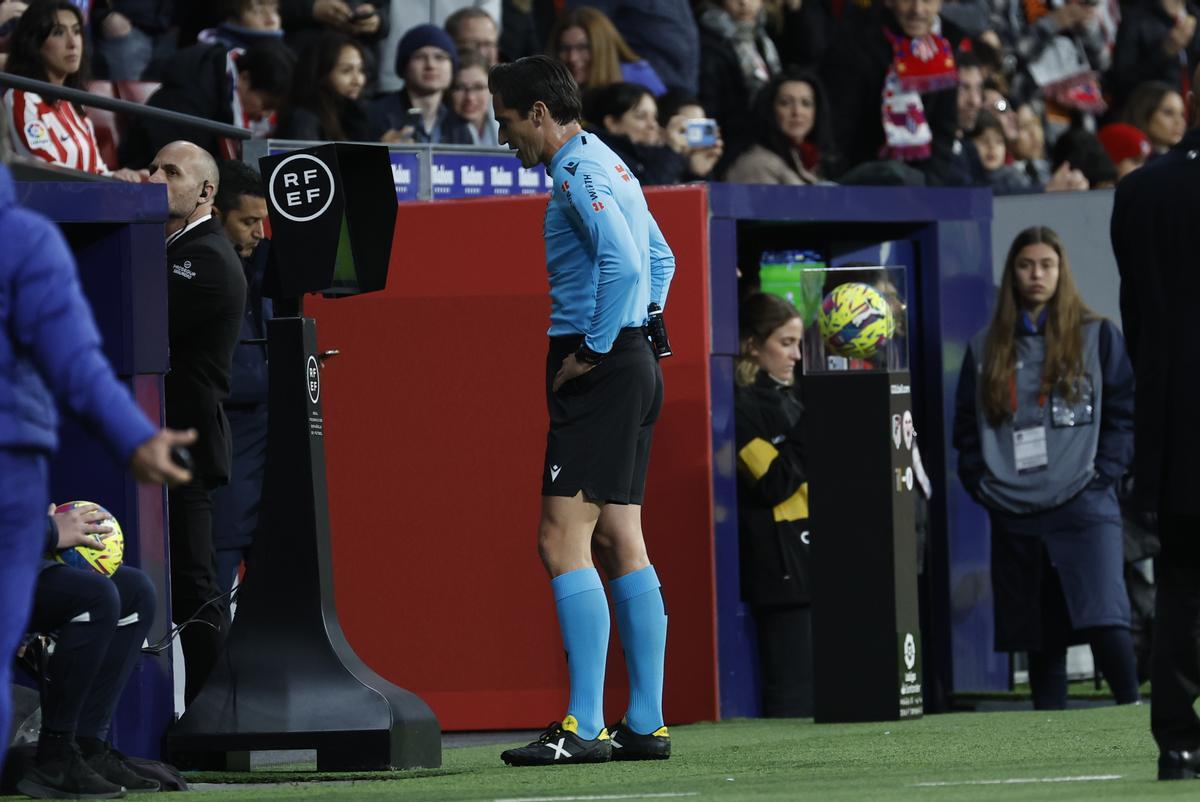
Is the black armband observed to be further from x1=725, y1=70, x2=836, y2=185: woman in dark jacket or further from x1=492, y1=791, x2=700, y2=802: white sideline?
x1=725, y1=70, x2=836, y2=185: woman in dark jacket

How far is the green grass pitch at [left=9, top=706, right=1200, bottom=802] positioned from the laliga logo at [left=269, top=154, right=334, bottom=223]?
1.81 metres

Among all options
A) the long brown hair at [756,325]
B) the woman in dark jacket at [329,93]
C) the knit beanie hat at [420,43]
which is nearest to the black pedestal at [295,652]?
the long brown hair at [756,325]

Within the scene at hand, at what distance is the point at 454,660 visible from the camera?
34.2ft

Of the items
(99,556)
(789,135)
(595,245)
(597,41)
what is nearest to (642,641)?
(595,245)

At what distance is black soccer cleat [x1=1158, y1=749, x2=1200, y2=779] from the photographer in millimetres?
6125

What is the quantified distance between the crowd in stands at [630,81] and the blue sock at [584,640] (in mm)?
2836

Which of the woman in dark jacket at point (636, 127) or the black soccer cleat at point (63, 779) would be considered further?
the woman in dark jacket at point (636, 127)

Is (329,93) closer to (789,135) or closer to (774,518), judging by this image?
(789,135)

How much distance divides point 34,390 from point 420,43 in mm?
7763

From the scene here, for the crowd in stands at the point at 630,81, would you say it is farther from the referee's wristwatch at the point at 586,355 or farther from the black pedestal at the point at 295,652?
the referee's wristwatch at the point at 586,355

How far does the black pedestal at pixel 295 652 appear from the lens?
7.59 metres

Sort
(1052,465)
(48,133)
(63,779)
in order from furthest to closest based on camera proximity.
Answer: (1052,465), (48,133), (63,779)

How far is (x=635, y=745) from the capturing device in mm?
7773

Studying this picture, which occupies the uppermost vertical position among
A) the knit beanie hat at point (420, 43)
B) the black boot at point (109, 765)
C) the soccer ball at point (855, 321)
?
the knit beanie hat at point (420, 43)
